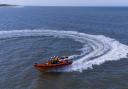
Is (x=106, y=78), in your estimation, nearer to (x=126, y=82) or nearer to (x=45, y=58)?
(x=126, y=82)

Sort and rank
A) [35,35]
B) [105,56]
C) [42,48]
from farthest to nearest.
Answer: [35,35], [42,48], [105,56]

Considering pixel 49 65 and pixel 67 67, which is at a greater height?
pixel 49 65

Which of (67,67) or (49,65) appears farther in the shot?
(67,67)

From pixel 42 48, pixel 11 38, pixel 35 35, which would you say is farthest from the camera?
pixel 35 35

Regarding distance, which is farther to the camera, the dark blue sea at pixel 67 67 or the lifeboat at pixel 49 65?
the lifeboat at pixel 49 65

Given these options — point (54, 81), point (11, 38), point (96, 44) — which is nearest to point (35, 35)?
point (11, 38)

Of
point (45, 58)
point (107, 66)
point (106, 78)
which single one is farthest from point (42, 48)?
point (106, 78)

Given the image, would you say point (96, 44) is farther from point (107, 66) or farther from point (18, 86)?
point (18, 86)

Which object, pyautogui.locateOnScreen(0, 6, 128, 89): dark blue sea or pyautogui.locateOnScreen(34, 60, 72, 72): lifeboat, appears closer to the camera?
pyautogui.locateOnScreen(0, 6, 128, 89): dark blue sea

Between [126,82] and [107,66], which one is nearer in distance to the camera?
[126,82]
